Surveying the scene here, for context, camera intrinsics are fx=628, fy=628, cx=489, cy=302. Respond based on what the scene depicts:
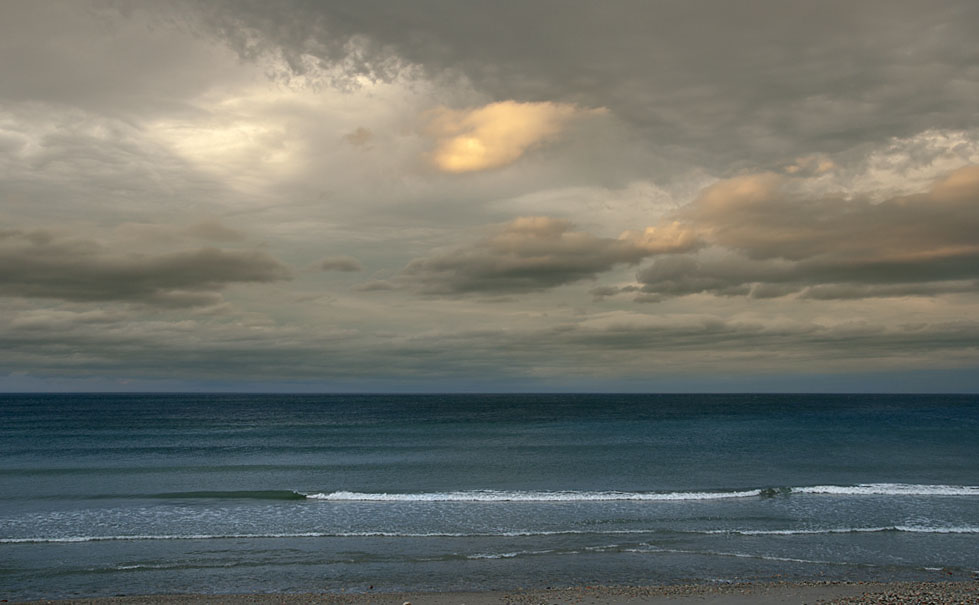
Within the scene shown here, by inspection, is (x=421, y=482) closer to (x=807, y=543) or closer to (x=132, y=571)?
(x=132, y=571)

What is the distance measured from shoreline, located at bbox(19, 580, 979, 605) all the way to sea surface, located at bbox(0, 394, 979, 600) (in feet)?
2.60

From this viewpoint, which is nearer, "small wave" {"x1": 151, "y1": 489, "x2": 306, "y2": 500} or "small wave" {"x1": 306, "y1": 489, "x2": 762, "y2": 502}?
"small wave" {"x1": 306, "y1": 489, "x2": 762, "y2": 502}

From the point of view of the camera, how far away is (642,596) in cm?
1612

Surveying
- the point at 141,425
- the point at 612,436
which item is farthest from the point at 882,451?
the point at 141,425

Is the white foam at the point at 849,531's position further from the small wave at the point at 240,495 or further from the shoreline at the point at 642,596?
the small wave at the point at 240,495

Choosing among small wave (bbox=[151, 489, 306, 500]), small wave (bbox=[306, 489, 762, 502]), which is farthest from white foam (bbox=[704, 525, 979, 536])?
small wave (bbox=[151, 489, 306, 500])

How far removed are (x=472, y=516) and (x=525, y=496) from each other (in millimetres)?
4859

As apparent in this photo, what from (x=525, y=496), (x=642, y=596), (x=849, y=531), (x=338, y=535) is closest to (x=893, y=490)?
(x=849, y=531)

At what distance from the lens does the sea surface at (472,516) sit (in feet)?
61.2

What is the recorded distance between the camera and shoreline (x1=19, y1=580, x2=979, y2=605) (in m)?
15.6

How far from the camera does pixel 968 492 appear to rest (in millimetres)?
31203

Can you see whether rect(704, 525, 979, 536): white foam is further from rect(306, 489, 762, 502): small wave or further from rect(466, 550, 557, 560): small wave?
rect(466, 550, 557, 560): small wave

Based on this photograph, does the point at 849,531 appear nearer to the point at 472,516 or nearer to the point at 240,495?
the point at 472,516

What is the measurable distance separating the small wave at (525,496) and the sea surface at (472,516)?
15 centimetres
